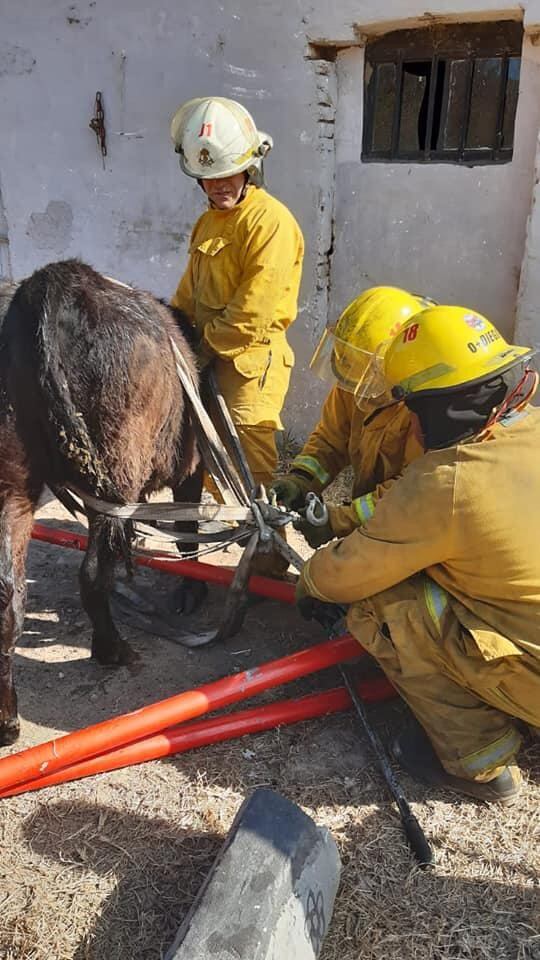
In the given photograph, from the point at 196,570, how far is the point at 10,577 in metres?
1.08

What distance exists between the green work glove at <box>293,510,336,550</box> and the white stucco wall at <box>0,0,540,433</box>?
2.60 m

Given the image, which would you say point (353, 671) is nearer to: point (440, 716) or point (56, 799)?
point (440, 716)

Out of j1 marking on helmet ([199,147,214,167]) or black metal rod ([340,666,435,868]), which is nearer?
black metal rod ([340,666,435,868])

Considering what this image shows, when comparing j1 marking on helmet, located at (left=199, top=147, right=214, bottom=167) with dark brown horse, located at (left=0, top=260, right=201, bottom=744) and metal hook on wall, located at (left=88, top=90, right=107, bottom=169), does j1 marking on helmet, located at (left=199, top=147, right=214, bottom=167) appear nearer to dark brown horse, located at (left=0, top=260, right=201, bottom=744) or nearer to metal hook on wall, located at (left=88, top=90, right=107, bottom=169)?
dark brown horse, located at (left=0, top=260, right=201, bottom=744)

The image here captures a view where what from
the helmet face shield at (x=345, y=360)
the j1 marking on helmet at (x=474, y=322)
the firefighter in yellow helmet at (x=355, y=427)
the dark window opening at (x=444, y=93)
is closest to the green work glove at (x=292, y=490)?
the firefighter in yellow helmet at (x=355, y=427)

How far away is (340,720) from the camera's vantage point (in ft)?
9.98

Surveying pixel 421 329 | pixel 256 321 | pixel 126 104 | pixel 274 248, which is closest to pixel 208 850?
pixel 421 329

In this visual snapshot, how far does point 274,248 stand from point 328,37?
2336mm

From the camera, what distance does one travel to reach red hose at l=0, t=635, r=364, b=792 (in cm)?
250

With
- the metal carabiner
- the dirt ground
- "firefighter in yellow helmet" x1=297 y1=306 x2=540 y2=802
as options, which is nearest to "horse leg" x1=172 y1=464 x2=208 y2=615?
the dirt ground

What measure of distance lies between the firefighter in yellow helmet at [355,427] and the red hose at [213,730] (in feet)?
2.11

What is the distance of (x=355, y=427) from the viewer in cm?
341

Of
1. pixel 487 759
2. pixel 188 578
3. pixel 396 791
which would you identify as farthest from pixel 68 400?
pixel 487 759

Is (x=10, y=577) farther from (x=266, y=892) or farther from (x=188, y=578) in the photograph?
(x=266, y=892)
